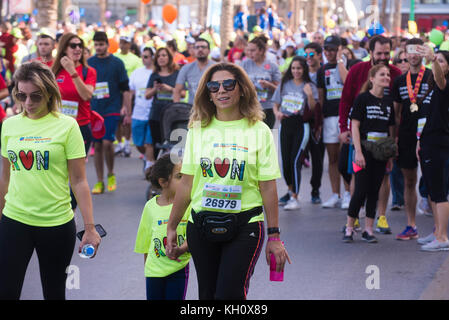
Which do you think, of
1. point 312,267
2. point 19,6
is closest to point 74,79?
point 312,267

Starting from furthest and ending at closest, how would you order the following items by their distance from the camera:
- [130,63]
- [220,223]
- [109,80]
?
[130,63]
[109,80]
[220,223]

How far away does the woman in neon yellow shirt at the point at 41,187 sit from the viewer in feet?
15.1

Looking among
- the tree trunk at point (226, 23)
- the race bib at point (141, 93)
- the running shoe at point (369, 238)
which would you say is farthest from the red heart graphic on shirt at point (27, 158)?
the tree trunk at point (226, 23)

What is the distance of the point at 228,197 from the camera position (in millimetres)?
4445

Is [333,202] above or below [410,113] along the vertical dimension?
below

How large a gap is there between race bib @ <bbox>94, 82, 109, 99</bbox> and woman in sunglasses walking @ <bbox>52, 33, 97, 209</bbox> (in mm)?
2016

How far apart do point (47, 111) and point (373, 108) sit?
4.17 meters

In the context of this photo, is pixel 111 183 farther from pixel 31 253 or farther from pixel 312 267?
pixel 31 253

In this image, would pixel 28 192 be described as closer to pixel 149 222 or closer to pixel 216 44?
pixel 149 222

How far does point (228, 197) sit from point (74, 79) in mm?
4372
